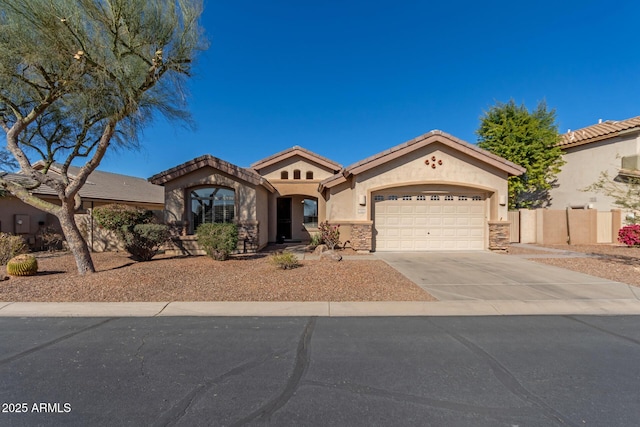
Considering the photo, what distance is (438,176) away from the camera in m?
13.2

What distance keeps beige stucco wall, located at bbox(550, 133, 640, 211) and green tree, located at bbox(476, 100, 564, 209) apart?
0.65 meters

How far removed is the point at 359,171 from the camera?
42.1 feet

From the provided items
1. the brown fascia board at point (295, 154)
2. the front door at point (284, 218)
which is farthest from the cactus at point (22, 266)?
the brown fascia board at point (295, 154)

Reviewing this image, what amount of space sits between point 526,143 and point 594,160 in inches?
146

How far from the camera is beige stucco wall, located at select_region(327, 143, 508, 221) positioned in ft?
42.9

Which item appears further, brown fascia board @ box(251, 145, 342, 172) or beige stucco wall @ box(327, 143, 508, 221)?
brown fascia board @ box(251, 145, 342, 172)

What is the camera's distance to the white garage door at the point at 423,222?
13383 millimetres

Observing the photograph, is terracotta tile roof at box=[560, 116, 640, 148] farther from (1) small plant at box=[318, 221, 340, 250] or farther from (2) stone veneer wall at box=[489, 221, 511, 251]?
(1) small plant at box=[318, 221, 340, 250]

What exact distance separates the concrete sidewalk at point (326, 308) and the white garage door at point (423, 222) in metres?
6.97

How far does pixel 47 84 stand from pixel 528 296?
12603mm

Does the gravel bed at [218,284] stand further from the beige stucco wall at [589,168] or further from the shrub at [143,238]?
the beige stucco wall at [589,168]

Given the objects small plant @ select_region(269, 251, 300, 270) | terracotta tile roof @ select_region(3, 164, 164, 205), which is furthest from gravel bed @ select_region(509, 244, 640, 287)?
terracotta tile roof @ select_region(3, 164, 164, 205)

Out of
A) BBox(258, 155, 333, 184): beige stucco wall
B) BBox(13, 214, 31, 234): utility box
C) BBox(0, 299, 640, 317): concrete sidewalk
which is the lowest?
BBox(0, 299, 640, 317): concrete sidewalk

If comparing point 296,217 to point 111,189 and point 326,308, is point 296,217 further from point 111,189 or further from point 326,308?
point 326,308
